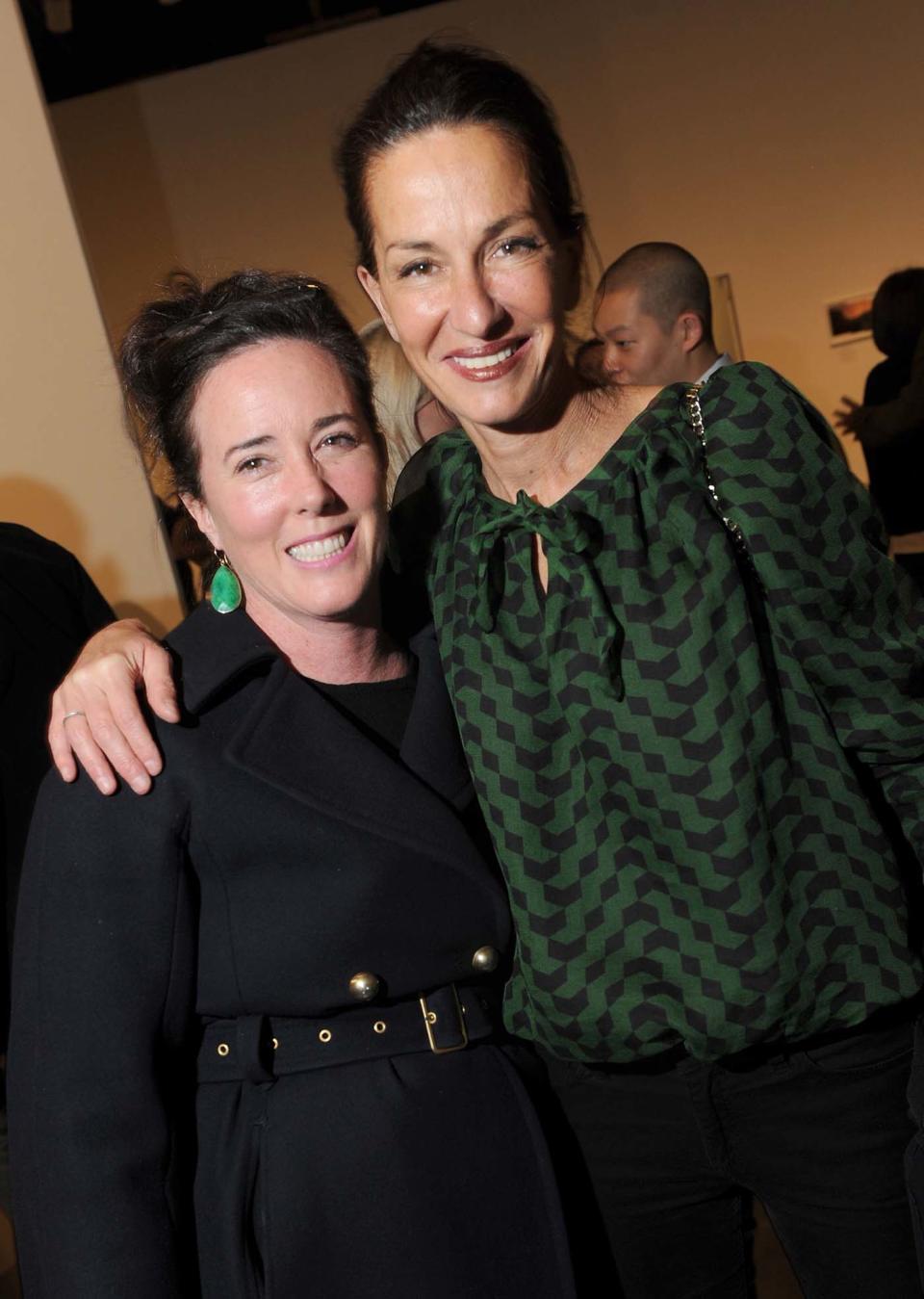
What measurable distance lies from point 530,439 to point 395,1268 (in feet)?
3.04

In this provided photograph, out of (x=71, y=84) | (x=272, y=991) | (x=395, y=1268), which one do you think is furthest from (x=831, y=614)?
(x=71, y=84)

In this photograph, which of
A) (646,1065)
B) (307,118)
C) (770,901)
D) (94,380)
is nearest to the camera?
(770,901)

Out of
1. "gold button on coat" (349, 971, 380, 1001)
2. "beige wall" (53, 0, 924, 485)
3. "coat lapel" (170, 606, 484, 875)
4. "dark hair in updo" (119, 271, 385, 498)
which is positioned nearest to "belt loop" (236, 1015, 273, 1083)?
"gold button on coat" (349, 971, 380, 1001)

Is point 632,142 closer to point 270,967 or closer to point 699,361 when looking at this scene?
point 699,361

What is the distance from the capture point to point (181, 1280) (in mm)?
1521

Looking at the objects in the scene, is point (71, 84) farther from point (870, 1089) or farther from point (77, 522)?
point (870, 1089)

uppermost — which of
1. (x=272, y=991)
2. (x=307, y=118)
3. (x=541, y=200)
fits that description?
(x=307, y=118)

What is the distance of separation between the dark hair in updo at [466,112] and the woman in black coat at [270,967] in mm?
221

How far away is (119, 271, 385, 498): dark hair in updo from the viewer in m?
1.62

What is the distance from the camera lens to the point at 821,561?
4.83ft

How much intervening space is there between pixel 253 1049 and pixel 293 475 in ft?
2.04

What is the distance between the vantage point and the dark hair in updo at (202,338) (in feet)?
5.32

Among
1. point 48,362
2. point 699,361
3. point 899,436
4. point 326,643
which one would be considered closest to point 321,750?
point 326,643

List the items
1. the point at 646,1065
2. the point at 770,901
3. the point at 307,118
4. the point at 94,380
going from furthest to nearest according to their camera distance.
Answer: the point at 307,118 < the point at 94,380 < the point at 646,1065 < the point at 770,901
